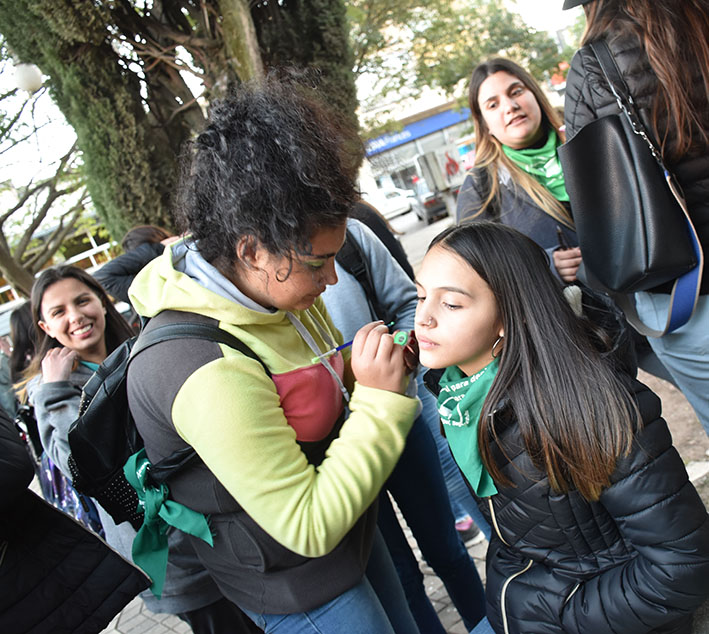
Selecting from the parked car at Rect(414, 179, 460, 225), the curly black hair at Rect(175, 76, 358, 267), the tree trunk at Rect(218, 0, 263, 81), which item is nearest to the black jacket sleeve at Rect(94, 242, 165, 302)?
the tree trunk at Rect(218, 0, 263, 81)

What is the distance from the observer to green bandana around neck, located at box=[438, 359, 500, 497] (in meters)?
1.50

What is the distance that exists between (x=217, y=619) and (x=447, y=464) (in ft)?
3.71

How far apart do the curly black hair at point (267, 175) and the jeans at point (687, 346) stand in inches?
39.9

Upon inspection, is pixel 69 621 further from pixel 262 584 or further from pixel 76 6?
pixel 76 6

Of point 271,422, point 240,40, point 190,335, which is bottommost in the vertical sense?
point 271,422

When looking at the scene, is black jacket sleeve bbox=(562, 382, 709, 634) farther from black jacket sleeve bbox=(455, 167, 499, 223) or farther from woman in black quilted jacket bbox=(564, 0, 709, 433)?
black jacket sleeve bbox=(455, 167, 499, 223)

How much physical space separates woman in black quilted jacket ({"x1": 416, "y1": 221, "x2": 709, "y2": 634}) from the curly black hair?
0.38 metres

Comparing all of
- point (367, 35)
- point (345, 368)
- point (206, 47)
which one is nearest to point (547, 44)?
point (367, 35)

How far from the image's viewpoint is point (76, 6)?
5590 mm

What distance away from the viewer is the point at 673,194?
171cm

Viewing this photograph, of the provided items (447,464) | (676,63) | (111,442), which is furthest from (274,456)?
(447,464)

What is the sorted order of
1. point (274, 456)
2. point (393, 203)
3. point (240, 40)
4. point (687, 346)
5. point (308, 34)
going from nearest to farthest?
point (274, 456) → point (687, 346) → point (240, 40) → point (308, 34) → point (393, 203)

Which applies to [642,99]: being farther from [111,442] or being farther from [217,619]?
[217,619]

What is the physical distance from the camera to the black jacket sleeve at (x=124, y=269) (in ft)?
14.8
